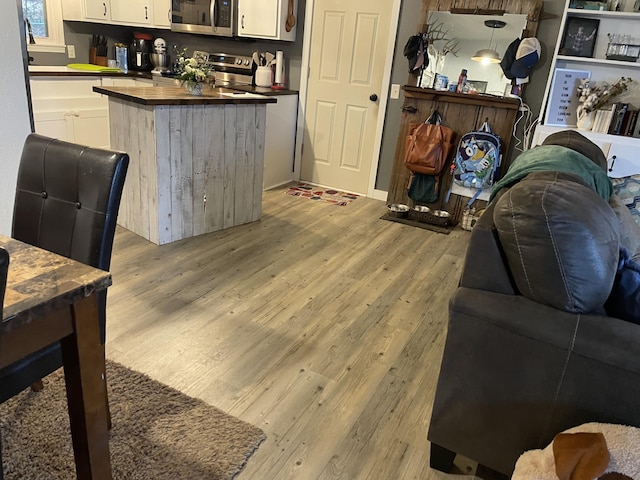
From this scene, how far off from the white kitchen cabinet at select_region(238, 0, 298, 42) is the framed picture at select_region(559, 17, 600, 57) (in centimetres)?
240

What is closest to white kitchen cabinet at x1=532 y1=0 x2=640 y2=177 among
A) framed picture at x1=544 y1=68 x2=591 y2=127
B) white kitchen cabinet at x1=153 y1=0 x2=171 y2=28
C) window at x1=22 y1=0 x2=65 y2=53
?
framed picture at x1=544 y1=68 x2=591 y2=127

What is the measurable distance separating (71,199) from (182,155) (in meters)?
1.83

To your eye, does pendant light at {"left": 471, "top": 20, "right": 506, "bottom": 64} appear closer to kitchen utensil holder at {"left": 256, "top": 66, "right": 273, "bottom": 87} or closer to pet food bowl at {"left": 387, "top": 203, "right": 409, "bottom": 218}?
pet food bowl at {"left": 387, "top": 203, "right": 409, "bottom": 218}

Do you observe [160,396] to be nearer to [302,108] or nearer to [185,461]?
[185,461]

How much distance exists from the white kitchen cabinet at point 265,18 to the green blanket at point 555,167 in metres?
3.11

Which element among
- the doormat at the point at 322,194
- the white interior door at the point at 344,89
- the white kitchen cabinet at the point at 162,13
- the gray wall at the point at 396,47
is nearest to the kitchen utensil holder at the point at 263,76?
the gray wall at the point at 396,47

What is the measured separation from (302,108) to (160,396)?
3719mm

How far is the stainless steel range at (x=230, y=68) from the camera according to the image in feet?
16.3

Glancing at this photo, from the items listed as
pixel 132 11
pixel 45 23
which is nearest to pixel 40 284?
pixel 132 11

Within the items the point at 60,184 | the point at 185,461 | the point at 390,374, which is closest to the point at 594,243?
the point at 390,374

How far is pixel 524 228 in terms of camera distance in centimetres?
138

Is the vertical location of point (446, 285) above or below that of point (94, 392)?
below

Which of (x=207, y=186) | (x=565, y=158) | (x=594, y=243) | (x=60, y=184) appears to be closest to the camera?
(x=594, y=243)

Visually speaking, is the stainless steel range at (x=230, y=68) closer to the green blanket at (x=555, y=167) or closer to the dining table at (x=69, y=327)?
the green blanket at (x=555, y=167)
